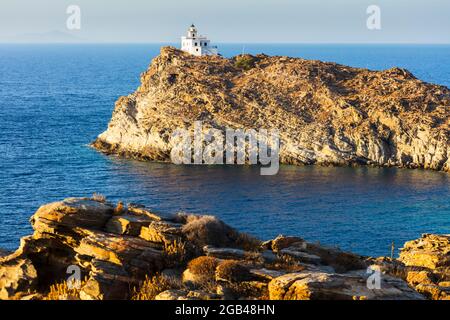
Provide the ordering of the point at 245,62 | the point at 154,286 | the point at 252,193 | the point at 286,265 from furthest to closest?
the point at 245,62, the point at 252,193, the point at 286,265, the point at 154,286

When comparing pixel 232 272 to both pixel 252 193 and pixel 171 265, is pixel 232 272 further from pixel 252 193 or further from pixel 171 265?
pixel 252 193

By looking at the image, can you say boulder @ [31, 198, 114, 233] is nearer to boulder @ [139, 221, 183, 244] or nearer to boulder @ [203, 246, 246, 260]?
boulder @ [139, 221, 183, 244]

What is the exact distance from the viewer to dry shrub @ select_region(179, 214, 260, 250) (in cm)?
2542

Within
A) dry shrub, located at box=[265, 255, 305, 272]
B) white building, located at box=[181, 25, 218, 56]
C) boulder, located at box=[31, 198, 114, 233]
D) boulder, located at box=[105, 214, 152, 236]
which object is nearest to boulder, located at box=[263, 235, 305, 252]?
dry shrub, located at box=[265, 255, 305, 272]

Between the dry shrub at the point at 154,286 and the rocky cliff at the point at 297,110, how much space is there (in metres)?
80.5

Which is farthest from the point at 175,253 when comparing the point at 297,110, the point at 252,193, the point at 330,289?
the point at 297,110

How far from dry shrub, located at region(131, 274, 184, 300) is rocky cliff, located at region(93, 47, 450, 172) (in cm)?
8052

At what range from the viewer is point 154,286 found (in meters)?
21.5

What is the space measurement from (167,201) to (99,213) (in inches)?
2137

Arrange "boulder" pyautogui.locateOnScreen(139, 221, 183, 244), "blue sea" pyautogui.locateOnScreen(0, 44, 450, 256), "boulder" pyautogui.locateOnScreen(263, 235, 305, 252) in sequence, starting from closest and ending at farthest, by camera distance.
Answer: "boulder" pyautogui.locateOnScreen(139, 221, 183, 244)
"boulder" pyautogui.locateOnScreen(263, 235, 305, 252)
"blue sea" pyautogui.locateOnScreen(0, 44, 450, 256)

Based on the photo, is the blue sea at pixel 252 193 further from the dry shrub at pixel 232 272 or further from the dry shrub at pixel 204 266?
the dry shrub at pixel 232 272

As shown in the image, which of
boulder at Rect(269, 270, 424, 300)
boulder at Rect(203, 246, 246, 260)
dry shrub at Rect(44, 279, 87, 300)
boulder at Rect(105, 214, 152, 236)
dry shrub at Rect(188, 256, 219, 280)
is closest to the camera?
boulder at Rect(269, 270, 424, 300)

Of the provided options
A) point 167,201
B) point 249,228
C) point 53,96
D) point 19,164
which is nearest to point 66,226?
point 249,228

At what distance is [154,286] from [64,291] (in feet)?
10.3
